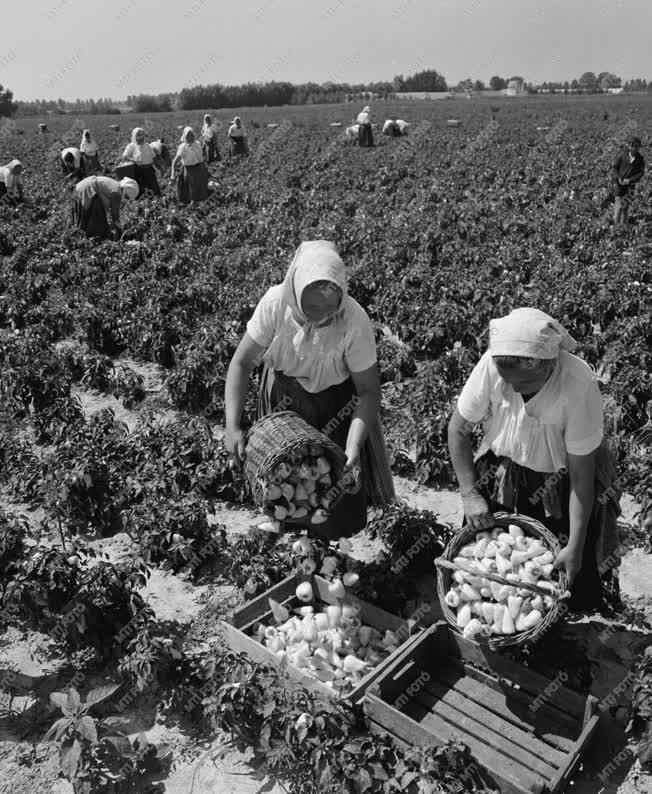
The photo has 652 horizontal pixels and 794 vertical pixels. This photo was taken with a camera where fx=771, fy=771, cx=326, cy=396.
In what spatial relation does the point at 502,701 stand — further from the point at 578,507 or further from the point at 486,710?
the point at 578,507

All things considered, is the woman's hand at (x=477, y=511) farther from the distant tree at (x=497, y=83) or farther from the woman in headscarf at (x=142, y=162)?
the distant tree at (x=497, y=83)

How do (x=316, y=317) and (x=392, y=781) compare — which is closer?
(x=392, y=781)

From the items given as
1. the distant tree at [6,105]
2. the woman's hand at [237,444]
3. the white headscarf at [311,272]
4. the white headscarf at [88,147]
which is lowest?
the woman's hand at [237,444]

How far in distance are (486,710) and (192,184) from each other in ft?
47.7

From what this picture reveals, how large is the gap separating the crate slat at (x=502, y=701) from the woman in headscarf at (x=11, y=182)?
16.3 metres

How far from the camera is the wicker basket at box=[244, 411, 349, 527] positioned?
11.3ft

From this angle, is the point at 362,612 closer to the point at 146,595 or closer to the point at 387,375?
the point at 146,595

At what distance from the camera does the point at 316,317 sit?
11.6ft

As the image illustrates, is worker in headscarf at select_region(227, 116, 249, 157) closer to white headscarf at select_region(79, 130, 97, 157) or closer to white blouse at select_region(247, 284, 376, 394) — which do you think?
white headscarf at select_region(79, 130, 97, 157)

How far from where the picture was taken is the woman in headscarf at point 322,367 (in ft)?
11.4

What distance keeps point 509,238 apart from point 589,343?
501 centimetres

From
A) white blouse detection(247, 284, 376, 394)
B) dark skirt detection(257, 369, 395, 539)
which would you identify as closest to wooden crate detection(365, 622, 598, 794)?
dark skirt detection(257, 369, 395, 539)

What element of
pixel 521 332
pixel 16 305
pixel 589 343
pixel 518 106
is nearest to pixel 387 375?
pixel 589 343

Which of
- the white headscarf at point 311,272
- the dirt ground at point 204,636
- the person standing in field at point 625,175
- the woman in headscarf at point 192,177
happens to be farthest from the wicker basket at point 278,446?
the woman in headscarf at point 192,177
